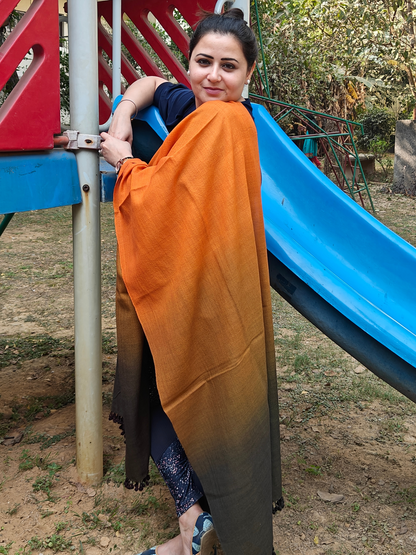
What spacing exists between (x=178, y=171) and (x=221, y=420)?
2.31 feet

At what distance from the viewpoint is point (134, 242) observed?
158 centimetres

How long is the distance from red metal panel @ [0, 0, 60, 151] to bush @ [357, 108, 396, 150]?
14415 mm

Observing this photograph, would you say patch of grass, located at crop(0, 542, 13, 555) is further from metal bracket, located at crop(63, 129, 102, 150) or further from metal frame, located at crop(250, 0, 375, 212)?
metal frame, located at crop(250, 0, 375, 212)

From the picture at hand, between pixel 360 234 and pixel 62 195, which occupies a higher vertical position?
pixel 62 195

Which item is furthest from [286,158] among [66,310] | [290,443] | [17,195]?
[66,310]

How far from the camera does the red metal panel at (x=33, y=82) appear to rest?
5.44 ft

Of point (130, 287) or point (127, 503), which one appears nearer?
point (130, 287)

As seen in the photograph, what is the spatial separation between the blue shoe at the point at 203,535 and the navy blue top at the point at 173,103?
4.17 feet

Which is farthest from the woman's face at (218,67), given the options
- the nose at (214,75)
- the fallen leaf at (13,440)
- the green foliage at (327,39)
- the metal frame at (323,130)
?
the green foliage at (327,39)

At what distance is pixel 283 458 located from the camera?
2.55 meters

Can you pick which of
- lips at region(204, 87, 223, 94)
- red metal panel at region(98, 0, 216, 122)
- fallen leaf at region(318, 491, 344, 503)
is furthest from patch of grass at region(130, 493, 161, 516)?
red metal panel at region(98, 0, 216, 122)

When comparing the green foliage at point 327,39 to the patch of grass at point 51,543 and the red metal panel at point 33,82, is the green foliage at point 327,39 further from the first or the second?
the patch of grass at point 51,543

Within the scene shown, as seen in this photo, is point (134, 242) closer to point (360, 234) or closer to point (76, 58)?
point (76, 58)

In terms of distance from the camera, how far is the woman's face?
62.6 inches
